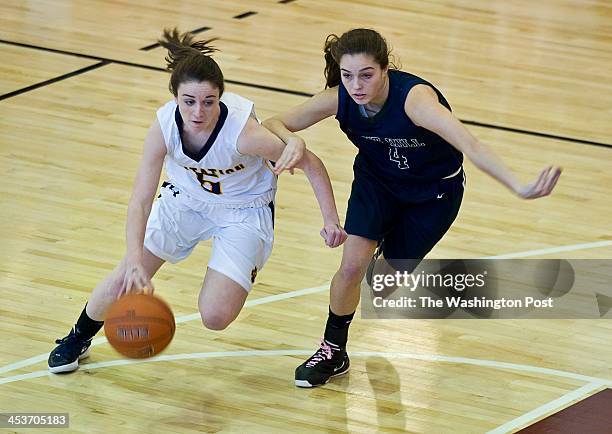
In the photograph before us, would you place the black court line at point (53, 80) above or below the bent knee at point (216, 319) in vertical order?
above

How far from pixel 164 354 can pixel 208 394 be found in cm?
38

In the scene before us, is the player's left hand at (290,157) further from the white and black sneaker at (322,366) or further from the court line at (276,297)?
the court line at (276,297)

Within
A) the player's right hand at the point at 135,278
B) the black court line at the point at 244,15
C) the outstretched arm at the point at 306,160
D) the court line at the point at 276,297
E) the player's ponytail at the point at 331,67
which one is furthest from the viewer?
the black court line at the point at 244,15

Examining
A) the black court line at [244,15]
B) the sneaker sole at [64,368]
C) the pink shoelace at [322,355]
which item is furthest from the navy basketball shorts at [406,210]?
the black court line at [244,15]

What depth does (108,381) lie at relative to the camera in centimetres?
459

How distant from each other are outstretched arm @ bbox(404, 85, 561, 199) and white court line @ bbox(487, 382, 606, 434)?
90 cm

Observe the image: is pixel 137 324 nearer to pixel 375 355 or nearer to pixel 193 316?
pixel 193 316

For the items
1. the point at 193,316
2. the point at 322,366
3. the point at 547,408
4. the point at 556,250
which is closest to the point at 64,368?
the point at 193,316

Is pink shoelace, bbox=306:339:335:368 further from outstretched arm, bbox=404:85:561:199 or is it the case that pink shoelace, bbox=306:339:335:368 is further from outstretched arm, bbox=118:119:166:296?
outstretched arm, bbox=404:85:561:199

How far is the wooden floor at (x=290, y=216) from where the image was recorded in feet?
14.8

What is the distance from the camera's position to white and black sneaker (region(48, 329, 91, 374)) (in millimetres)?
4609

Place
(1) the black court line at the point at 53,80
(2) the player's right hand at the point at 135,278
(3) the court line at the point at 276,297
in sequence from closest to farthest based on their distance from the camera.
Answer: (2) the player's right hand at the point at 135,278, (3) the court line at the point at 276,297, (1) the black court line at the point at 53,80

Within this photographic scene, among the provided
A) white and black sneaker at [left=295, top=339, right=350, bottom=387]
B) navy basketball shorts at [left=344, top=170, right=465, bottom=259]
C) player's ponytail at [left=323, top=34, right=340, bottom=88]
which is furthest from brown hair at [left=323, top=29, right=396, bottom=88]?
white and black sneaker at [left=295, top=339, right=350, bottom=387]

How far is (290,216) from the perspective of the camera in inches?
251
